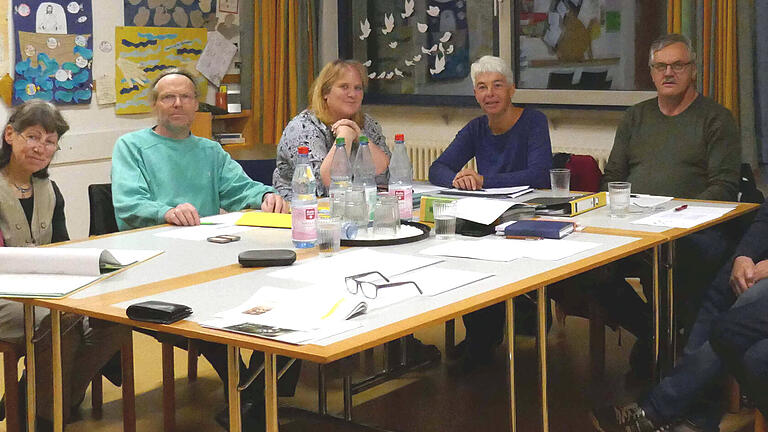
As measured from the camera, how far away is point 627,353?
377 cm

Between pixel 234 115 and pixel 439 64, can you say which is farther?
pixel 439 64

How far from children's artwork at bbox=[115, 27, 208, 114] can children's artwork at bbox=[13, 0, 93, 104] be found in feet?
0.66

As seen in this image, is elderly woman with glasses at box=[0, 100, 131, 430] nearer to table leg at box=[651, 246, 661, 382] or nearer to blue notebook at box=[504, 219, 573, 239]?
blue notebook at box=[504, 219, 573, 239]

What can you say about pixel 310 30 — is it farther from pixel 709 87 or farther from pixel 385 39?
pixel 709 87

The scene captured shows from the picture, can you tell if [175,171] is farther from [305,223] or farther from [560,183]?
[560,183]

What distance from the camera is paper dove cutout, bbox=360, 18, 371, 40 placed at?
602 centimetres

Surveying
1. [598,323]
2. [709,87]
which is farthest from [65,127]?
[709,87]

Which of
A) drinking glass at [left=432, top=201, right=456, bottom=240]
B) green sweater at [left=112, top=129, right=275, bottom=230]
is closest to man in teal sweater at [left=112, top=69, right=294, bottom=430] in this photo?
green sweater at [left=112, top=129, right=275, bottom=230]

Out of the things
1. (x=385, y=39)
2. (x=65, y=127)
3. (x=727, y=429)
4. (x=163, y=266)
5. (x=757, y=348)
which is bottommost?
(x=727, y=429)

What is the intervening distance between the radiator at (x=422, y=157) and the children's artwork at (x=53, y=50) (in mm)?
1923

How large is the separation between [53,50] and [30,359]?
2791mm

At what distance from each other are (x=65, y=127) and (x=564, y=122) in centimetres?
298

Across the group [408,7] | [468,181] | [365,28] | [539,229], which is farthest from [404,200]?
[365,28]

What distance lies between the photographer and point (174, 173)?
335 centimetres
